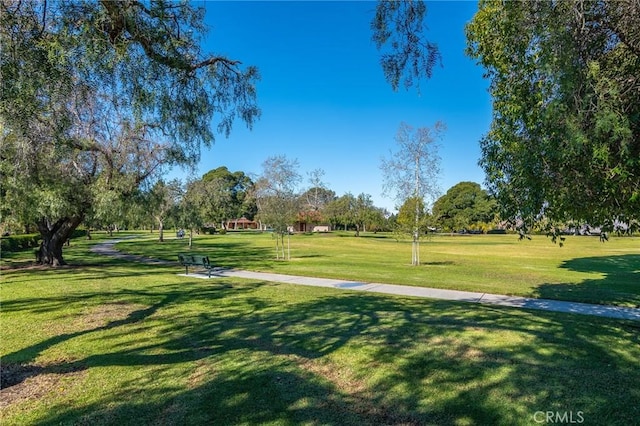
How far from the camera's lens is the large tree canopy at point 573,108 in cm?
383

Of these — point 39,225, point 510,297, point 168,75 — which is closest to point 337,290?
point 510,297

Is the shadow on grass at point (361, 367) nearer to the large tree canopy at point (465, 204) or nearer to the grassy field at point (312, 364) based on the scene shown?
the grassy field at point (312, 364)

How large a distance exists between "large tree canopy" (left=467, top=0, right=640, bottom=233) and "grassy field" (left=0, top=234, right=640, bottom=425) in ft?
6.85

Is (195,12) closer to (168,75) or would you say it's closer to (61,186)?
(168,75)

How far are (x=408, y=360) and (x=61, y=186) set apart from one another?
1557 cm

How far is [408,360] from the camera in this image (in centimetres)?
531

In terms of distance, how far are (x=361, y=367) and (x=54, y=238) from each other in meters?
19.3

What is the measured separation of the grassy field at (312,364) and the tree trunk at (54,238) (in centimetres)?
1068

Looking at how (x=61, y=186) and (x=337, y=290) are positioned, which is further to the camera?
(x=61, y=186)

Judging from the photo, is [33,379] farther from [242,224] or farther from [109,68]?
[242,224]

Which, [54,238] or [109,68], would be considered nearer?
[109,68]

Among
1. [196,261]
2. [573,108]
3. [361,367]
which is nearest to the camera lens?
[573,108]

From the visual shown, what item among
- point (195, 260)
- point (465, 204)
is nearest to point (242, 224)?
point (465, 204)

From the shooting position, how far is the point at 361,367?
517cm
